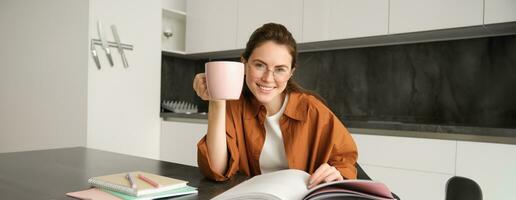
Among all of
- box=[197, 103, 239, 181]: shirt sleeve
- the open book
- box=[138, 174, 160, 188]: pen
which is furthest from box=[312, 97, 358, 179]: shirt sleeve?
box=[138, 174, 160, 188]: pen

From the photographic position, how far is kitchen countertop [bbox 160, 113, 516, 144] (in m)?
1.62

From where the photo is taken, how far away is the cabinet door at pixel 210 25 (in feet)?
9.52

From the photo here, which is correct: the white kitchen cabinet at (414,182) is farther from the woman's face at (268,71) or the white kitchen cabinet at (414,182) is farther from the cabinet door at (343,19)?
the woman's face at (268,71)

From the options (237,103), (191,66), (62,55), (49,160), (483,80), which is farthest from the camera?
(191,66)

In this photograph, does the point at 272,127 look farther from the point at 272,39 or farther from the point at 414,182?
the point at 414,182

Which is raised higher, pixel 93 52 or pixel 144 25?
pixel 144 25

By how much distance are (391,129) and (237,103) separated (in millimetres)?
1012

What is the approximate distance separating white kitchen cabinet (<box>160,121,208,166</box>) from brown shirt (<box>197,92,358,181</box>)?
1.62 metres

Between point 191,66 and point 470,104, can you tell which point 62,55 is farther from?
point 470,104

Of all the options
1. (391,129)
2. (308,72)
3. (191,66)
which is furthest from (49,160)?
(191,66)

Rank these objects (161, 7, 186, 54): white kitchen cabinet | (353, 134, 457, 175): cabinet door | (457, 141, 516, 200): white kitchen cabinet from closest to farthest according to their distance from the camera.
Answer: (457, 141, 516, 200): white kitchen cabinet
(353, 134, 457, 175): cabinet door
(161, 7, 186, 54): white kitchen cabinet

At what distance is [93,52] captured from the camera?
2.53 meters

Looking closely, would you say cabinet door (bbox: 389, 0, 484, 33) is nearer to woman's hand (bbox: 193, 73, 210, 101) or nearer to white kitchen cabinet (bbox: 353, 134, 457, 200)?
white kitchen cabinet (bbox: 353, 134, 457, 200)

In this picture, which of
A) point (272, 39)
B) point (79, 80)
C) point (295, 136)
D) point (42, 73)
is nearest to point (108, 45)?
point (79, 80)
